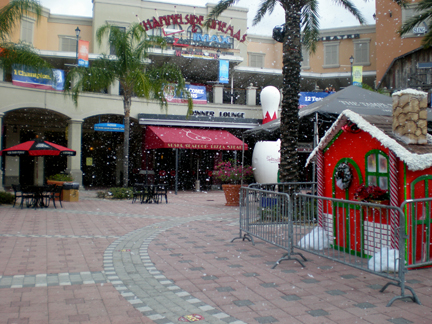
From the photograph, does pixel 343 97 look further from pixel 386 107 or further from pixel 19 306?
pixel 19 306

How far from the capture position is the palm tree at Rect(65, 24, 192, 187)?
1647 cm

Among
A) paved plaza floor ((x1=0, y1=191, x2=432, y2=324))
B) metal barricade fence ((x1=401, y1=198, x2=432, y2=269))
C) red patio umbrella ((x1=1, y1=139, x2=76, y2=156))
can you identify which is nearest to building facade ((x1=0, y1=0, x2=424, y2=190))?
red patio umbrella ((x1=1, y1=139, x2=76, y2=156))

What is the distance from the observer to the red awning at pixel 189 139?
1956 centimetres

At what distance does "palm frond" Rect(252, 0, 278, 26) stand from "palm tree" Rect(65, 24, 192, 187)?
5053 mm

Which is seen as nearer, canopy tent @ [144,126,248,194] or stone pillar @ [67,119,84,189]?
canopy tent @ [144,126,248,194]

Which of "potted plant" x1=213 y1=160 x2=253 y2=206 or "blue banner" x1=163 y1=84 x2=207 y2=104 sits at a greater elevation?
"blue banner" x1=163 y1=84 x2=207 y2=104

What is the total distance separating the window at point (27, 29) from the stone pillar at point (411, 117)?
81.9ft

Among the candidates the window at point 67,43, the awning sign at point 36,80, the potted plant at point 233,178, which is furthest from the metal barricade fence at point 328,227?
→ the window at point 67,43

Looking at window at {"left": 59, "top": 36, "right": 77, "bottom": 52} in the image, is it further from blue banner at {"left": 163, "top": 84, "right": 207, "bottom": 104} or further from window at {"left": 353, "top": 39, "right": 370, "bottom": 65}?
window at {"left": 353, "top": 39, "right": 370, "bottom": 65}

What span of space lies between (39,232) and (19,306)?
15.2 feet

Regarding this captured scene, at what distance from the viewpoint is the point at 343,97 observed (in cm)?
1000

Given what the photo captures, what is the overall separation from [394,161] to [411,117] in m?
0.66

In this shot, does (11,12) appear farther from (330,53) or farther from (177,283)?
(330,53)

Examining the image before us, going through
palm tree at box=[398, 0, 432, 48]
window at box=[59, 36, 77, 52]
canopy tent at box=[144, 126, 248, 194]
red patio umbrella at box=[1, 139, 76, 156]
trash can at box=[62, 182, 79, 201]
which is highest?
window at box=[59, 36, 77, 52]
